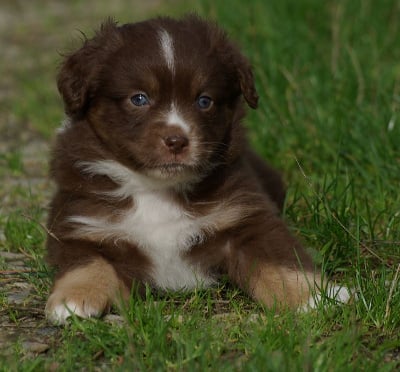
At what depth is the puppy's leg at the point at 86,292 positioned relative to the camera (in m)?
4.05

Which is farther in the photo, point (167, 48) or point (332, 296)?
point (167, 48)

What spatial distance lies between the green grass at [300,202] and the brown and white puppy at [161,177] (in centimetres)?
21

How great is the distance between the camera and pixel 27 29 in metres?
13.7

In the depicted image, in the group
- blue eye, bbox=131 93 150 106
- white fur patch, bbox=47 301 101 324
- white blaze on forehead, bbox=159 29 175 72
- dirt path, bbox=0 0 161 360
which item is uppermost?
white blaze on forehead, bbox=159 29 175 72

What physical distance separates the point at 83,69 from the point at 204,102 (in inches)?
26.9

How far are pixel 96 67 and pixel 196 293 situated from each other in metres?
1.33

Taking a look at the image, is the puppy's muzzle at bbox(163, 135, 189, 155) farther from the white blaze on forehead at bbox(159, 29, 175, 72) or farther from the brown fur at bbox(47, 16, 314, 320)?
the white blaze on forehead at bbox(159, 29, 175, 72)

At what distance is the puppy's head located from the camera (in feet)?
14.5

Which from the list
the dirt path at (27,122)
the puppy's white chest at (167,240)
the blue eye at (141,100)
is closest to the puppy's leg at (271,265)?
the puppy's white chest at (167,240)

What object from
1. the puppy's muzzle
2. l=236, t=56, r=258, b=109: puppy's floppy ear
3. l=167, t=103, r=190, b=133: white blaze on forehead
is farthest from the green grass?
l=167, t=103, r=190, b=133: white blaze on forehead

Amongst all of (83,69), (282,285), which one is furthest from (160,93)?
(282,285)

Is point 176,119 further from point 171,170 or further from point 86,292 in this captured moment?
point 86,292

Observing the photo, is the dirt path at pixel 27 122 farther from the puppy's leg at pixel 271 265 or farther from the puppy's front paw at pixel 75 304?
the puppy's leg at pixel 271 265

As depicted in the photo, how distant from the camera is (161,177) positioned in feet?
14.7
